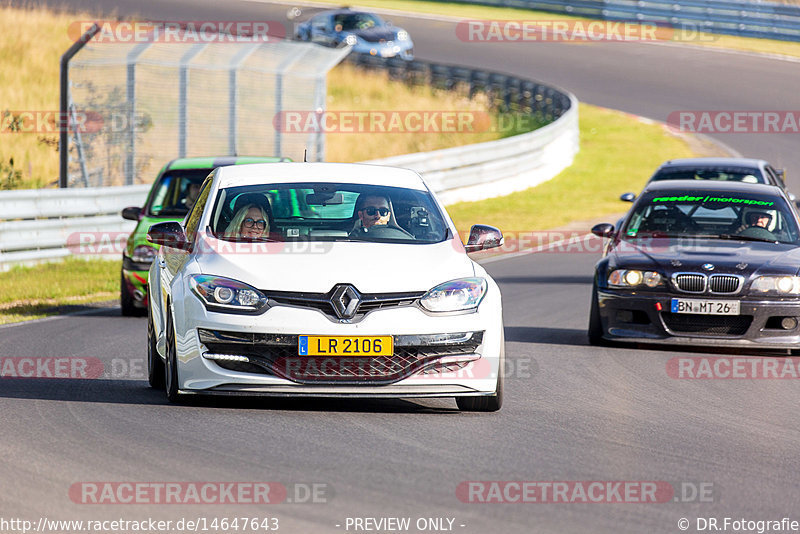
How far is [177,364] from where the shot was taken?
8.39 metres

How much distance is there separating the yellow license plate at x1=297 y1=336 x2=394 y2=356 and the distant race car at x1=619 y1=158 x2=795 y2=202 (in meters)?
9.07

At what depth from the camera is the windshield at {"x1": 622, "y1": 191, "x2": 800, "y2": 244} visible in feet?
41.6

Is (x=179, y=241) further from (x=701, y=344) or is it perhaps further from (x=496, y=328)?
(x=701, y=344)

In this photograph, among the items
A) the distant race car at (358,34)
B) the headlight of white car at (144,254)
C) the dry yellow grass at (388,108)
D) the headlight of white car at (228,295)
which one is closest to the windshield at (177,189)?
the headlight of white car at (144,254)

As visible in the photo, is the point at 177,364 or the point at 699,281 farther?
the point at 699,281

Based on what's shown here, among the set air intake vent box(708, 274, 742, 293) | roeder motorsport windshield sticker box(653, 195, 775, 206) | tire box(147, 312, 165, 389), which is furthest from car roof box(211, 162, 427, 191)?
roeder motorsport windshield sticker box(653, 195, 775, 206)

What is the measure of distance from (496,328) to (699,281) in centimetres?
362

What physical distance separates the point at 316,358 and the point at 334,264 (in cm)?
57

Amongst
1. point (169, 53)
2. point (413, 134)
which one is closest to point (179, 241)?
point (169, 53)

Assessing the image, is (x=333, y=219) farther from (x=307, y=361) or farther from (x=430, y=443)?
(x=430, y=443)

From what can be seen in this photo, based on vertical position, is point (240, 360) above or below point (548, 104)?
above

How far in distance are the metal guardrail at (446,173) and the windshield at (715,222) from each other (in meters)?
8.02

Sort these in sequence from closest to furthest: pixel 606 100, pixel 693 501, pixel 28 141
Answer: pixel 693 501 → pixel 28 141 → pixel 606 100

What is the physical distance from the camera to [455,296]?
833 centimetres
